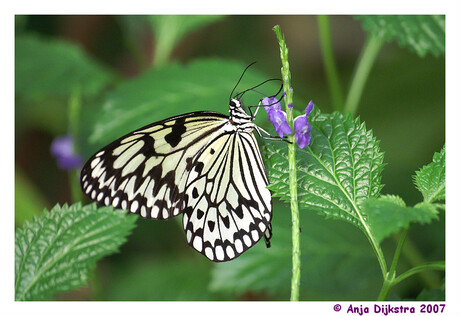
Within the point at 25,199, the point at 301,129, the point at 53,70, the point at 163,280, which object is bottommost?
the point at 163,280

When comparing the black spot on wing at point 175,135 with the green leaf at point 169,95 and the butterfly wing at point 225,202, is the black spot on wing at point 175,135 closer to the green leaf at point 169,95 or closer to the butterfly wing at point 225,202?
the butterfly wing at point 225,202

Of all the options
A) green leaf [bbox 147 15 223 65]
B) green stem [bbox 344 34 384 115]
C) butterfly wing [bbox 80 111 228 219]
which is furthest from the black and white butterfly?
green leaf [bbox 147 15 223 65]

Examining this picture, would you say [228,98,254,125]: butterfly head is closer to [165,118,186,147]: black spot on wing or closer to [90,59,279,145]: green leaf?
[165,118,186,147]: black spot on wing

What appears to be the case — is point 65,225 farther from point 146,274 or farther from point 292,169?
point 146,274

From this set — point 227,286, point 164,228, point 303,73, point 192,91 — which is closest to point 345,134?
point 227,286

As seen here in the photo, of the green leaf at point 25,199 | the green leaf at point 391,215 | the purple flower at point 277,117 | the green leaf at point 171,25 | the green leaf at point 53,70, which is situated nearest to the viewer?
the green leaf at point 391,215

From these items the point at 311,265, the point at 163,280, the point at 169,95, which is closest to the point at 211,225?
the point at 311,265

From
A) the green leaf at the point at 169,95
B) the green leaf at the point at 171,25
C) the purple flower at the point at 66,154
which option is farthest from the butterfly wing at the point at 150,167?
the green leaf at the point at 171,25

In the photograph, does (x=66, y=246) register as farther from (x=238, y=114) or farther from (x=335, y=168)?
(x=335, y=168)
